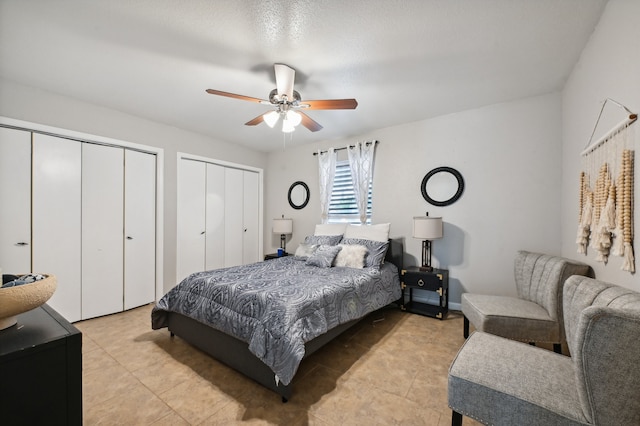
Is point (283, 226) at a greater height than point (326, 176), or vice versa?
point (326, 176)

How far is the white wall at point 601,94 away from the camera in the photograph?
1410 mm

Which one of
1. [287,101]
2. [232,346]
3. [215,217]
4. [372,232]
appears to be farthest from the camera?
[215,217]

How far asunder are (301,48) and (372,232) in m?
2.34

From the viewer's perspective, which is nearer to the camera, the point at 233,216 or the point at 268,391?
the point at 268,391

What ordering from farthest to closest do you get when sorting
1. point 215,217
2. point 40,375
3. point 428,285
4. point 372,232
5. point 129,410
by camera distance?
point 215,217 → point 372,232 → point 428,285 → point 129,410 → point 40,375

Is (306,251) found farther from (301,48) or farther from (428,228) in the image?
(301,48)

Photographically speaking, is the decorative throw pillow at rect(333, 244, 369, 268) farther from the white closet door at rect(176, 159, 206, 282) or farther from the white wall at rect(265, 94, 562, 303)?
the white closet door at rect(176, 159, 206, 282)

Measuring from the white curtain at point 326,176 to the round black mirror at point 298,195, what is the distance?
44cm

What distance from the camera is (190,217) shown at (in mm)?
4141

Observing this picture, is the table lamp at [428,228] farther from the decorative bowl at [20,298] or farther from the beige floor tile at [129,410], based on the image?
the decorative bowl at [20,298]

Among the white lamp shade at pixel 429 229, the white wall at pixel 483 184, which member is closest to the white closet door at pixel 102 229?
the white wall at pixel 483 184

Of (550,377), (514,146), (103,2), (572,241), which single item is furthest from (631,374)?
(103,2)

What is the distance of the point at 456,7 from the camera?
168cm

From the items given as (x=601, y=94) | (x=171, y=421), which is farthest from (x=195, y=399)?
(x=601, y=94)
